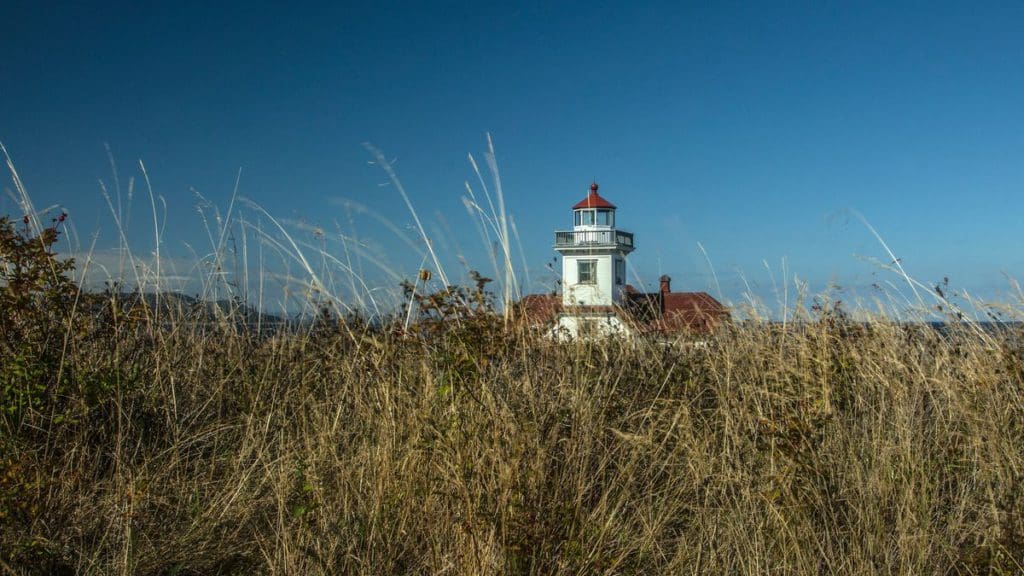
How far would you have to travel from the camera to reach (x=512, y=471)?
2.35 metres

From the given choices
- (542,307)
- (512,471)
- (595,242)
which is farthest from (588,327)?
(595,242)

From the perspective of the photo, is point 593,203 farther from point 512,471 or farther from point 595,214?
point 512,471

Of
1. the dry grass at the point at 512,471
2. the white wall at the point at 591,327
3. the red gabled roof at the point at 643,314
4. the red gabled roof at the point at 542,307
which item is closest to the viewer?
the dry grass at the point at 512,471

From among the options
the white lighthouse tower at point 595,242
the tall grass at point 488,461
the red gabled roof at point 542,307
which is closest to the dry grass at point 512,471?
the tall grass at point 488,461

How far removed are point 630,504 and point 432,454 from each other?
0.76 metres

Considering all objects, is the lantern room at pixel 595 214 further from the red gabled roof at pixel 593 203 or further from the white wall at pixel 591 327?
the white wall at pixel 591 327

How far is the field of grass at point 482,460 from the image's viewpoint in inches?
90.6

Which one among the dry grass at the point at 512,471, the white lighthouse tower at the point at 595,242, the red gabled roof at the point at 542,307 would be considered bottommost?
the dry grass at the point at 512,471

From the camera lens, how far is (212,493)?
2.96m

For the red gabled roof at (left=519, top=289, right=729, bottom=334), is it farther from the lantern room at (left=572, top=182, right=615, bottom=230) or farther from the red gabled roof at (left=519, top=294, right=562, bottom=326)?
the lantern room at (left=572, top=182, right=615, bottom=230)

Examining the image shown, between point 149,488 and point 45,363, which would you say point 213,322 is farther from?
point 149,488

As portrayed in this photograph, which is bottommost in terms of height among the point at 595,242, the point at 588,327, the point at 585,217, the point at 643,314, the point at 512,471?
the point at 512,471

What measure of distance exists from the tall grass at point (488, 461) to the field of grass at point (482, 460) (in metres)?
0.01

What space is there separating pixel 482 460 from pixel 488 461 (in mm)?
154
